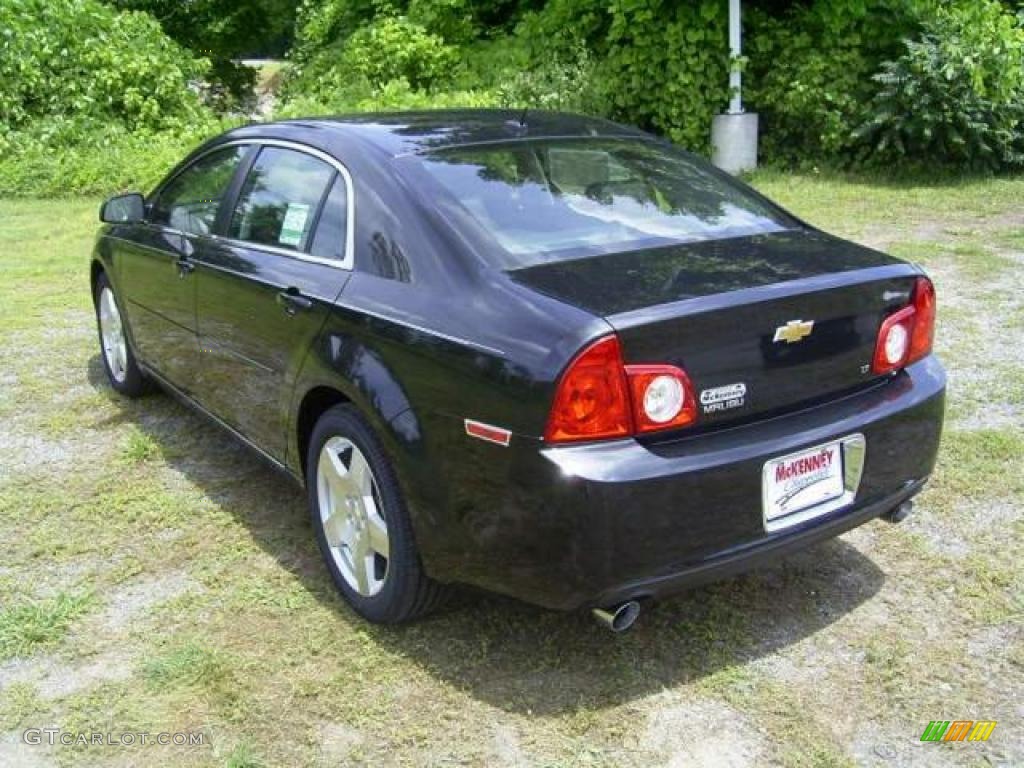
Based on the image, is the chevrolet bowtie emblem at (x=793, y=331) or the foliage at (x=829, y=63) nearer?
the chevrolet bowtie emblem at (x=793, y=331)

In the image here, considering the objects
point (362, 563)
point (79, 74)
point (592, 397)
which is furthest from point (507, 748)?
point (79, 74)

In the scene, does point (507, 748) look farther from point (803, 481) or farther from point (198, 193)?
point (198, 193)

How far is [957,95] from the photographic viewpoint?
35.2 feet

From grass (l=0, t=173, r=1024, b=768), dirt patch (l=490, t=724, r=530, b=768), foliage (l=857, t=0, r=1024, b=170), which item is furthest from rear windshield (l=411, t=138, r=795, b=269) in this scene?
foliage (l=857, t=0, r=1024, b=170)

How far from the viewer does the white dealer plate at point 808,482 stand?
2.89 meters

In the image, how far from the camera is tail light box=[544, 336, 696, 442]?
2656mm

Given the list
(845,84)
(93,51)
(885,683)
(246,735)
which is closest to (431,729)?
(246,735)

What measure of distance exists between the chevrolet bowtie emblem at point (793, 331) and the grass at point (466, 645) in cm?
95

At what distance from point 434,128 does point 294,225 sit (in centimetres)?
61

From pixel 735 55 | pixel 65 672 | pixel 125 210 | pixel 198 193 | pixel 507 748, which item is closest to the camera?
pixel 507 748

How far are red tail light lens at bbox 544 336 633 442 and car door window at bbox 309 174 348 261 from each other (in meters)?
1.12

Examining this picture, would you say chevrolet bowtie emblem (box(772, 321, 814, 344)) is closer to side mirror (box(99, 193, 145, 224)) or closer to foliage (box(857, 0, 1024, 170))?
side mirror (box(99, 193, 145, 224))

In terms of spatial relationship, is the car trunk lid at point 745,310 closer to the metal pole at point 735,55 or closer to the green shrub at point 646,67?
the metal pole at point 735,55

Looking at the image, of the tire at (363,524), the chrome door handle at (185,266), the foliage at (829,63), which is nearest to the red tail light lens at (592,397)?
the tire at (363,524)
